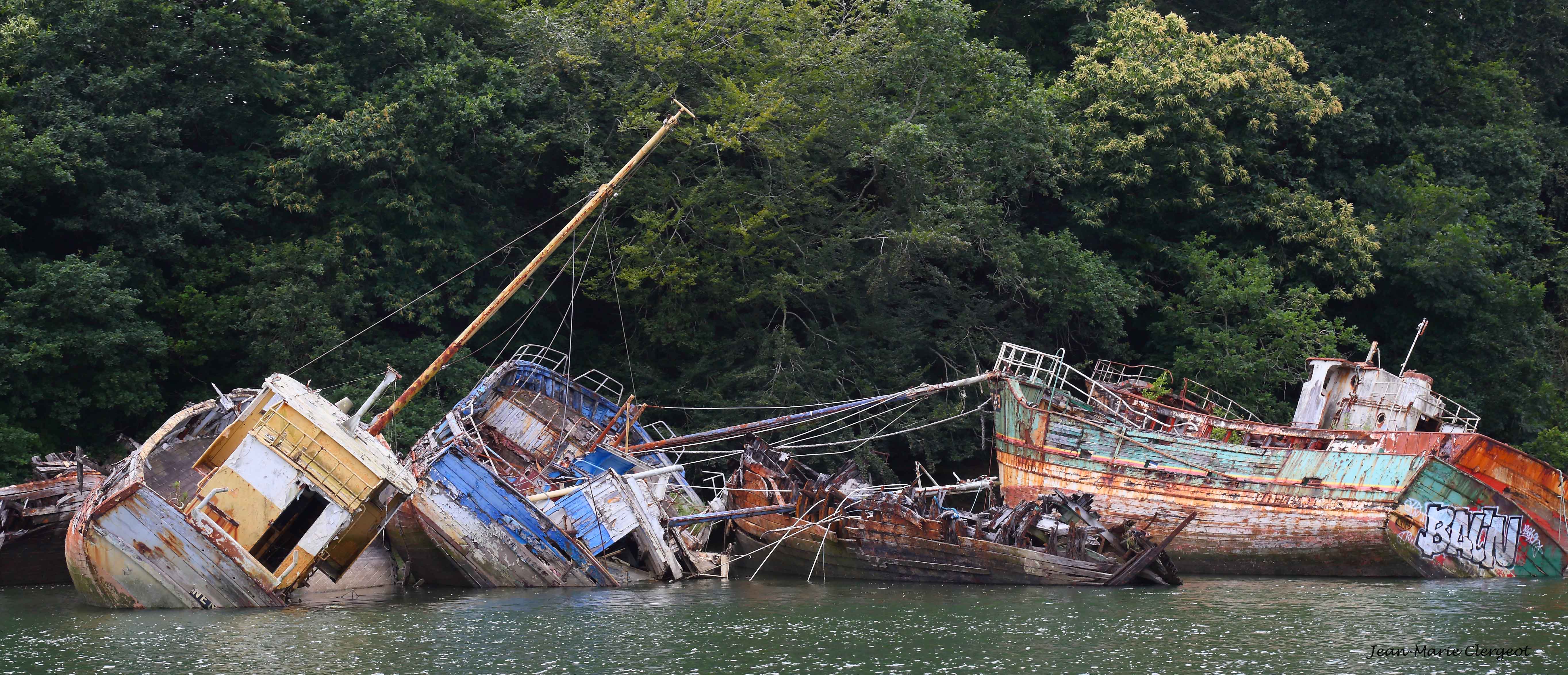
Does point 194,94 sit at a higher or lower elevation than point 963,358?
higher

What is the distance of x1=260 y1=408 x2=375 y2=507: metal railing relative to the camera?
18875 mm

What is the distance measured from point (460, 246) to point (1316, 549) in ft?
61.3

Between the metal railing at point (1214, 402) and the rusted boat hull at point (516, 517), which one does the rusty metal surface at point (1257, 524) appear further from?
the rusted boat hull at point (516, 517)

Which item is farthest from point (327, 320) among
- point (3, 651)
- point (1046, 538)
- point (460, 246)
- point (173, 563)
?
point (1046, 538)

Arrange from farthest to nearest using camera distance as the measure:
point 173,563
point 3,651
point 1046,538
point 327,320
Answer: point 327,320
point 1046,538
point 173,563
point 3,651

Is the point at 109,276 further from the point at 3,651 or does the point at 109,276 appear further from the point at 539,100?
the point at 3,651

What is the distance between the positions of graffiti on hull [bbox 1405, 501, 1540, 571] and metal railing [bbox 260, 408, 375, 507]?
18.2 metres

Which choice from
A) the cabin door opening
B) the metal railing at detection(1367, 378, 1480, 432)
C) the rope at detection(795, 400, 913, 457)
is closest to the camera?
the cabin door opening

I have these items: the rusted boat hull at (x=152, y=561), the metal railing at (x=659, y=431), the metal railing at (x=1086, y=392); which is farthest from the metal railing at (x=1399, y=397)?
the rusted boat hull at (x=152, y=561)

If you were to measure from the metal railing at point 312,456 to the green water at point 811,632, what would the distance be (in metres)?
1.77

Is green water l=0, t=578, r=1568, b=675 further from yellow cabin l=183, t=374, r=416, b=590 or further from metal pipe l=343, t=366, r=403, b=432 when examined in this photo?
metal pipe l=343, t=366, r=403, b=432

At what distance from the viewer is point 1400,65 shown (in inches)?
1469

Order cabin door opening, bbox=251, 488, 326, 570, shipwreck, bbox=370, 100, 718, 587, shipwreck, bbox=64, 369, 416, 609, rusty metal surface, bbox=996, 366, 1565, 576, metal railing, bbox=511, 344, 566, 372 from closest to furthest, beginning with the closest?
shipwreck, bbox=64, 369, 416, 609 → cabin door opening, bbox=251, 488, 326, 570 → shipwreck, bbox=370, 100, 718, 587 → rusty metal surface, bbox=996, 366, 1565, 576 → metal railing, bbox=511, 344, 566, 372

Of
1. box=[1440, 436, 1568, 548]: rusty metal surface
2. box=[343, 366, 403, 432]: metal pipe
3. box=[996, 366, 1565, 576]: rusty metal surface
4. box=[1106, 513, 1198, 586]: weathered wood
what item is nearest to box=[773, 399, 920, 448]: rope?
box=[996, 366, 1565, 576]: rusty metal surface
